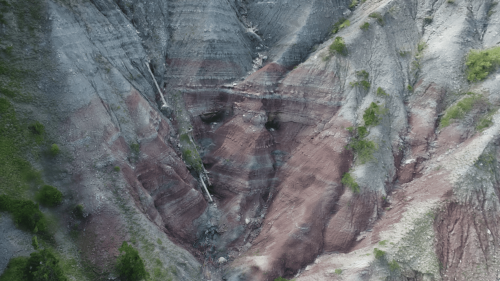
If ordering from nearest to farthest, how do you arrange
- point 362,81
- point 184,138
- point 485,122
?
point 485,122 < point 184,138 < point 362,81

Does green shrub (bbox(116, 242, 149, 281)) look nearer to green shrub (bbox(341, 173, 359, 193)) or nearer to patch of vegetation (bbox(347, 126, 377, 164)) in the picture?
green shrub (bbox(341, 173, 359, 193))

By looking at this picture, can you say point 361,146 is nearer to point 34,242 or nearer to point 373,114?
point 373,114

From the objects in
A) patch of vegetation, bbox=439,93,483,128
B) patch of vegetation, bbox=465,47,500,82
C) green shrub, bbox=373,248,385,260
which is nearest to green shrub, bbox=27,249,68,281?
green shrub, bbox=373,248,385,260

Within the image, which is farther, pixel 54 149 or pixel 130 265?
pixel 54 149

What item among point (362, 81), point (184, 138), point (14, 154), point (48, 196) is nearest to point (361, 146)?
point (362, 81)

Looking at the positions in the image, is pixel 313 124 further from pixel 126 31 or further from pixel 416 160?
pixel 126 31

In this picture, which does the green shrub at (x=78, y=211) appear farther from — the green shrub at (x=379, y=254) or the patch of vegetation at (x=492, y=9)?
the patch of vegetation at (x=492, y=9)

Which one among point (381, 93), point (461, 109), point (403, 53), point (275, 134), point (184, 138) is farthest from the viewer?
point (403, 53)
